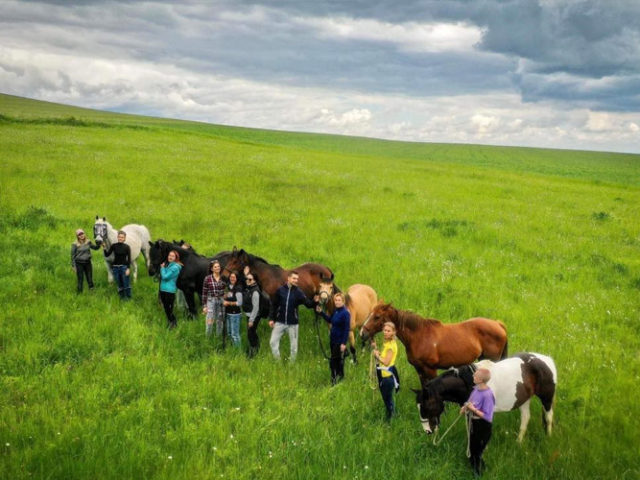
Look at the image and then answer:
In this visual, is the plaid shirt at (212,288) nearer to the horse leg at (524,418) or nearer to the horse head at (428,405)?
the horse head at (428,405)

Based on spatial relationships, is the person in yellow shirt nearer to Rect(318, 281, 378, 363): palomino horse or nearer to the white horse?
Rect(318, 281, 378, 363): palomino horse

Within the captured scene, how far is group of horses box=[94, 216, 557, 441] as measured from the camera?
6953 mm

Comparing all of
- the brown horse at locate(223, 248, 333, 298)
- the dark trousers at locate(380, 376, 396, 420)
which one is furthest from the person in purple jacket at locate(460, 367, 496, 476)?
the brown horse at locate(223, 248, 333, 298)

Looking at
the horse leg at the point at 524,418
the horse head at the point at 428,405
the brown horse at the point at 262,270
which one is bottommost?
the horse leg at the point at 524,418

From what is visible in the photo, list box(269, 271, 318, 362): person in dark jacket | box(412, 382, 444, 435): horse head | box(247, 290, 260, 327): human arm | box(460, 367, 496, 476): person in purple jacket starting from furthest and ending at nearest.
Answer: box(247, 290, 260, 327): human arm
box(269, 271, 318, 362): person in dark jacket
box(412, 382, 444, 435): horse head
box(460, 367, 496, 476): person in purple jacket

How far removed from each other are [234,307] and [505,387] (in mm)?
5664

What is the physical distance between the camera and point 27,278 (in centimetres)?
1216

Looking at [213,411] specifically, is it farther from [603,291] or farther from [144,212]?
[144,212]

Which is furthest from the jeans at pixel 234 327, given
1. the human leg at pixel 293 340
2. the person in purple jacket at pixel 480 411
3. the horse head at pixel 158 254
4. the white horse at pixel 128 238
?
the person in purple jacket at pixel 480 411

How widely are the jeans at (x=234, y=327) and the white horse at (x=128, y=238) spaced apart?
5.13 meters

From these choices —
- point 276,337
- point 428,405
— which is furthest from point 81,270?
point 428,405

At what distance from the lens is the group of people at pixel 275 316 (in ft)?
21.2

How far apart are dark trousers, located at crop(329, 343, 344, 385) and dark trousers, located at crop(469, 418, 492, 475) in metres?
2.87

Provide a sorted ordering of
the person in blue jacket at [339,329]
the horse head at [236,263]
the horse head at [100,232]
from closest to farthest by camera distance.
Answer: the person in blue jacket at [339,329]
the horse head at [236,263]
the horse head at [100,232]
